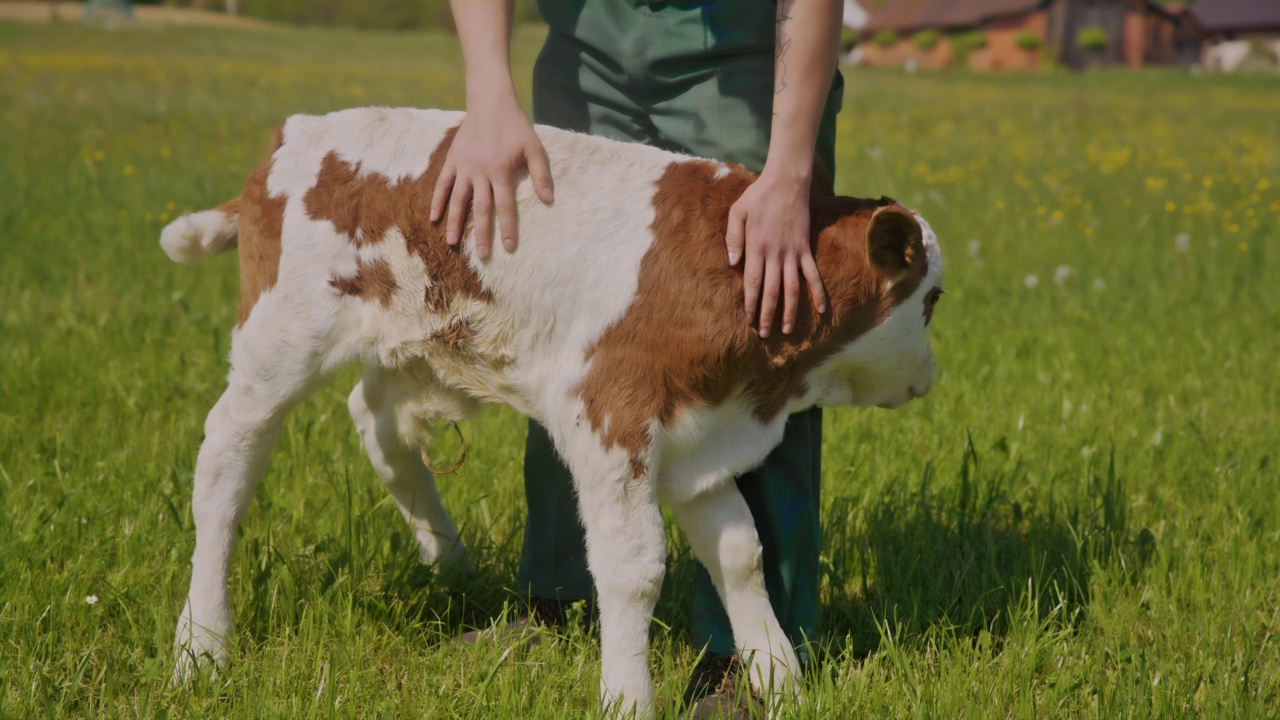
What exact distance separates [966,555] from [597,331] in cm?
174

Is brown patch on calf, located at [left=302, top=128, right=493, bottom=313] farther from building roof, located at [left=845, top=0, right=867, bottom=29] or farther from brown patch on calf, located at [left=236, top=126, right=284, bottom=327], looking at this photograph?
building roof, located at [left=845, top=0, right=867, bottom=29]

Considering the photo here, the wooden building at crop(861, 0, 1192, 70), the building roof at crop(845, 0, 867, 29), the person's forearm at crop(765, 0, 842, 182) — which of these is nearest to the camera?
the person's forearm at crop(765, 0, 842, 182)

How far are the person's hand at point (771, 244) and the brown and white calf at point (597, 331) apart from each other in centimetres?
4

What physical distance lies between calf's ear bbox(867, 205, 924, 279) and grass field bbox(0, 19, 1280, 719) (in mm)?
981

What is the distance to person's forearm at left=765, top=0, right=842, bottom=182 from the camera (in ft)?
7.99

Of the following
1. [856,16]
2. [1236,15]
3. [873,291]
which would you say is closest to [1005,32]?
[856,16]

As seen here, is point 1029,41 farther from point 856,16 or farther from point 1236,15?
point 1236,15

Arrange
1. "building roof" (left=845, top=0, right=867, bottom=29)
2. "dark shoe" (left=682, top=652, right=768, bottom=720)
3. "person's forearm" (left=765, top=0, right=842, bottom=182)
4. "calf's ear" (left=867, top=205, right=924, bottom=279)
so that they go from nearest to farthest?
"calf's ear" (left=867, top=205, right=924, bottom=279) → "person's forearm" (left=765, top=0, right=842, bottom=182) → "dark shoe" (left=682, top=652, right=768, bottom=720) → "building roof" (left=845, top=0, right=867, bottom=29)

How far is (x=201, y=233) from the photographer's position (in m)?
2.93

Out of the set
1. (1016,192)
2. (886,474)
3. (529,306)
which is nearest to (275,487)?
(529,306)

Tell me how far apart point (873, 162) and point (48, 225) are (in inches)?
283

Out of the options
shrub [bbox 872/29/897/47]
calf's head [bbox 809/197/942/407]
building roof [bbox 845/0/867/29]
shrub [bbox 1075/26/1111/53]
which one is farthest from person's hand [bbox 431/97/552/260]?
building roof [bbox 845/0/867/29]

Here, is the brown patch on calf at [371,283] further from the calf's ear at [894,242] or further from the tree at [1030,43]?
the tree at [1030,43]

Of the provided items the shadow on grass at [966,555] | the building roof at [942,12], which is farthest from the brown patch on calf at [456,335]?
the building roof at [942,12]
